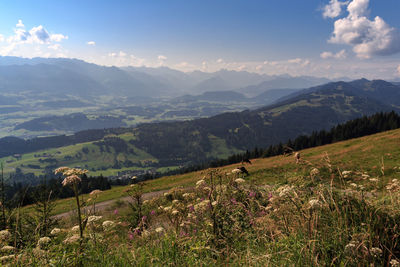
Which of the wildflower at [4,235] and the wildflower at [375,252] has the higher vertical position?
the wildflower at [375,252]

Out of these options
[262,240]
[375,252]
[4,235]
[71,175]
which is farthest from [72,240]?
[375,252]

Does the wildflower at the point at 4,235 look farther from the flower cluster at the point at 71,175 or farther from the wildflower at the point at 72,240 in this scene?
the flower cluster at the point at 71,175

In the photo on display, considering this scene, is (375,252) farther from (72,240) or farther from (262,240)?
(72,240)

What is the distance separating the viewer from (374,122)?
91.9 meters

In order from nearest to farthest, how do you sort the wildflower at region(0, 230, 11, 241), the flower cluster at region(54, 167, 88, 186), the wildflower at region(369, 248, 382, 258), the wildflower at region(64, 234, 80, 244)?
the wildflower at region(369, 248, 382, 258), the flower cluster at region(54, 167, 88, 186), the wildflower at region(64, 234, 80, 244), the wildflower at region(0, 230, 11, 241)

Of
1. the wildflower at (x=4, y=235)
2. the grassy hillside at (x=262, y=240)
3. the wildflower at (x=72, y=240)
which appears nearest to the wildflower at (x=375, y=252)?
the grassy hillside at (x=262, y=240)

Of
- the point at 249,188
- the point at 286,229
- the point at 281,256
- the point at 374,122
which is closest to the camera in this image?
the point at 281,256

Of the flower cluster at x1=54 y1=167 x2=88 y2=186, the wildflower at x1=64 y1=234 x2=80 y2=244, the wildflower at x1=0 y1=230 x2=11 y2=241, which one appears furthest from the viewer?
the wildflower at x1=0 y1=230 x2=11 y2=241

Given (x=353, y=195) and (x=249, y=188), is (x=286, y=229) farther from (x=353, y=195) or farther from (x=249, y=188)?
(x=249, y=188)

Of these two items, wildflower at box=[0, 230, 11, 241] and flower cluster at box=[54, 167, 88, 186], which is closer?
flower cluster at box=[54, 167, 88, 186]

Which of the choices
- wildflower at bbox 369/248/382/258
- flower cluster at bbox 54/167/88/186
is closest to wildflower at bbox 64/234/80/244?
flower cluster at bbox 54/167/88/186

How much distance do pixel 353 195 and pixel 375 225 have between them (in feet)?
2.79

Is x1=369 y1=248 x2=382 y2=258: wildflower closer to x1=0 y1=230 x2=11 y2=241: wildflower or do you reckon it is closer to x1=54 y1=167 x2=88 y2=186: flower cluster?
x1=54 y1=167 x2=88 y2=186: flower cluster

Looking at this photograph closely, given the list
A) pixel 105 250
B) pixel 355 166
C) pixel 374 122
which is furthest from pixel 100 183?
pixel 374 122
